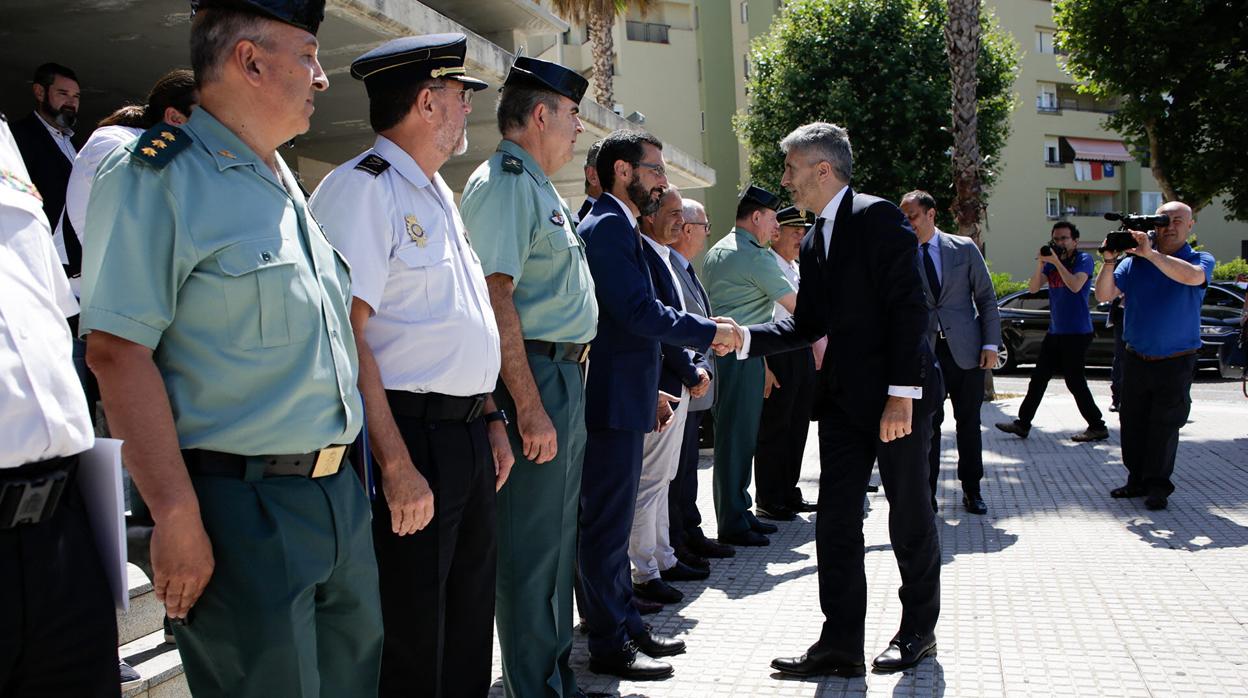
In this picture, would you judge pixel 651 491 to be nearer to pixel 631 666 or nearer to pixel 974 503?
pixel 631 666

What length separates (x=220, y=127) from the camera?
2.25 metres

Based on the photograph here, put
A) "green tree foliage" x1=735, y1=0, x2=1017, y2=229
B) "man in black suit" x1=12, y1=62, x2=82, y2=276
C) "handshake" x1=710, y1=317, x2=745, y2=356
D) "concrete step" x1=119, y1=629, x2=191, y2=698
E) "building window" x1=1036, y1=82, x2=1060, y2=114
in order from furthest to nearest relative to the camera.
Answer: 1. "building window" x1=1036, y1=82, x2=1060, y2=114
2. "green tree foliage" x1=735, y1=0, x2=1017, y2=229
3. "man in black suit" x1=12, y1=62, x2=82, y2=276
4. "handshake" x1=710, y1=317, x2=745, y2=356
5. "concrete step" x1=119, y1=629, x2=191, y2=698

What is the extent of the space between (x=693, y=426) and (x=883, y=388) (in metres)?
2.04

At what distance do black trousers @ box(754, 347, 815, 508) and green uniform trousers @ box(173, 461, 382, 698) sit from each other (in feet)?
16.8

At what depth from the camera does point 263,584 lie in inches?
83.0

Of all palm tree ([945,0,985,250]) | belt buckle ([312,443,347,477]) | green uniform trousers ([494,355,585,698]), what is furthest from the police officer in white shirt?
palm tree ([945,0,985,250])

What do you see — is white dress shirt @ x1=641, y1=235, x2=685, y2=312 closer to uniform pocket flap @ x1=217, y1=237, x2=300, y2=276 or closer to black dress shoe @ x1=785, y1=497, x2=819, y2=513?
black dress shoe @ x1=785, y1=497, x2=819, y2=513

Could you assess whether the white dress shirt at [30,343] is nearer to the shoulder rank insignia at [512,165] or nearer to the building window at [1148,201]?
the shoulder rank insignia at [512,165]

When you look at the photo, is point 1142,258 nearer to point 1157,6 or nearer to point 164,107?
point 164,107

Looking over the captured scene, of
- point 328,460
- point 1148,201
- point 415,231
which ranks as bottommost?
point 328,460

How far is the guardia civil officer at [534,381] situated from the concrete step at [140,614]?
125cm

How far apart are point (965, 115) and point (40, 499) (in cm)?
1491

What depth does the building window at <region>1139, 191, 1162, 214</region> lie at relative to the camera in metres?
42.5

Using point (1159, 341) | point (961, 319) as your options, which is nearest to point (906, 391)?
point (961, 319)
